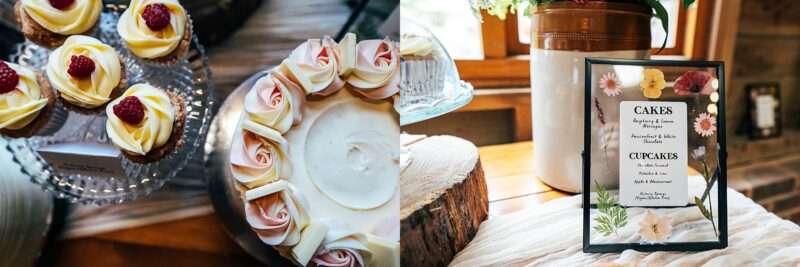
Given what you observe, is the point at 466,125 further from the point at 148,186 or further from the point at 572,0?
the point at 148,186

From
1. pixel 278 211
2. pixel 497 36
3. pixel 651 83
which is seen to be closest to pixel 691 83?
pixel 651 83

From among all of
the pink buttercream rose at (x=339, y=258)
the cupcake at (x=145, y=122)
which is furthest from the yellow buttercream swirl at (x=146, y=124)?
the pink buttercream rose at (x=339, y=258)

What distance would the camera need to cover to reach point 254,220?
0.70 meters

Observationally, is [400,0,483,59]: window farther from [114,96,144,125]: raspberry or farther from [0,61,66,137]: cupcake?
[0,61,66,137]: cupcake

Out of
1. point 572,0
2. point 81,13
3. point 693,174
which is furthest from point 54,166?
point 693,174

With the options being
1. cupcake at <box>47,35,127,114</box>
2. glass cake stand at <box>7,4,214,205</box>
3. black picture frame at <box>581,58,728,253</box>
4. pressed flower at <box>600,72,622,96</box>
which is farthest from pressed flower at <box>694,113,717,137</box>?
cupcake at <box>47,35,127,114</box>

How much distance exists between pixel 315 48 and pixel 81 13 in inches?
15.0

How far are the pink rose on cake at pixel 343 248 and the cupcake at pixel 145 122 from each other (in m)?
0.29

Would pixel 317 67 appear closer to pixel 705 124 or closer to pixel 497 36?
pixel 497 36

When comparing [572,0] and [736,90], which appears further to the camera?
[736,90]

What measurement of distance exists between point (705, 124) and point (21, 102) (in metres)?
1.02

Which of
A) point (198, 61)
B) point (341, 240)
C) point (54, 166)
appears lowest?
point (341, 240)

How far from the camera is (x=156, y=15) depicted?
0.75m

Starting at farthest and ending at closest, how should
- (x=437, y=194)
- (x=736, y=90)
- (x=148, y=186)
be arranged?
(x=736, y=90), (x=148, y=186), (x=437, y=194)
